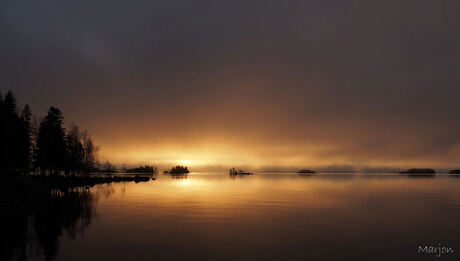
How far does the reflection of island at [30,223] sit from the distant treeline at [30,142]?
38.8ft

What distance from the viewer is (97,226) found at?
29.4 m

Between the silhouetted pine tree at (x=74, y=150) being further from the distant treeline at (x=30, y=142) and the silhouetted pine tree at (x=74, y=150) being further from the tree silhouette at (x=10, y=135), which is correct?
the tree silhouette at (x=10, y=135)

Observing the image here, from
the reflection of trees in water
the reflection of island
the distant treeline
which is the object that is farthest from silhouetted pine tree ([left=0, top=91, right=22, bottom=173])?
the reflection of trees in water

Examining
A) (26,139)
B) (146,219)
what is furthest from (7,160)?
(146,219)

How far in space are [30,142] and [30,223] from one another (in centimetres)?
7348

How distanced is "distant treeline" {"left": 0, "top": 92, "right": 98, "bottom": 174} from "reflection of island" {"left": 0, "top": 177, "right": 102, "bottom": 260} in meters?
11.8

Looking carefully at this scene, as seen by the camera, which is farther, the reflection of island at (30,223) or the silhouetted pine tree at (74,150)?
the silhouetted pine tree at (74,150)

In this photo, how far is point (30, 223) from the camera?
1143 inches

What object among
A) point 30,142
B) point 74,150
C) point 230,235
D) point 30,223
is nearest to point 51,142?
point 30,142

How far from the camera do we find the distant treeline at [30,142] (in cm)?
6731

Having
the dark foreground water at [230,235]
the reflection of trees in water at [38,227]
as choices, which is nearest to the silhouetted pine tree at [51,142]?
the reflection of trees in water at [38,227]

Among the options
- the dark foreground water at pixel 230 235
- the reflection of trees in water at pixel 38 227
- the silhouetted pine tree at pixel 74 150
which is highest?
the silhouetted pine tree at pixel 74 150

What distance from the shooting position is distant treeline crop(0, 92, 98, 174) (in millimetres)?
67312

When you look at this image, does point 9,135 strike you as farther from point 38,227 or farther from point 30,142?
point 38,227
